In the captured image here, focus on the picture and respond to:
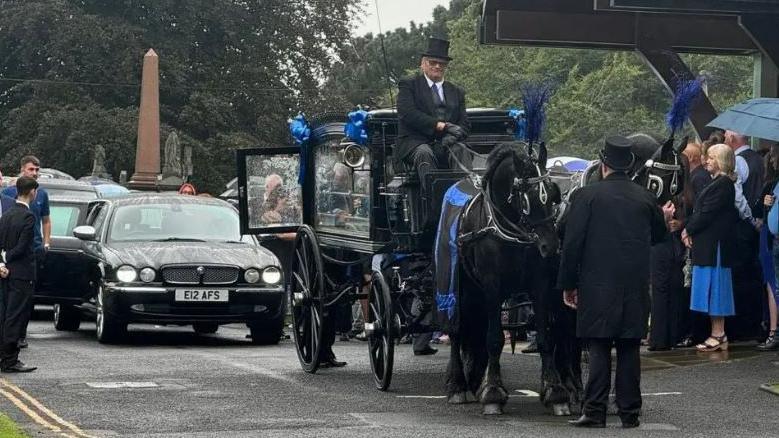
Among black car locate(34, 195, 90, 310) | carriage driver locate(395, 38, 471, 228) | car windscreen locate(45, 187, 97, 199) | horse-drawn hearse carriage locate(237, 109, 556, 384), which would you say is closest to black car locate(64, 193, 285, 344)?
black car locate(34, 195, 90, 310)

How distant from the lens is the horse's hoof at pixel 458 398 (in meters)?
12.5

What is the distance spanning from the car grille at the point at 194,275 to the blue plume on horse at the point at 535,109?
6816 millimetres

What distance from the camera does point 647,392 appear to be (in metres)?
13.1

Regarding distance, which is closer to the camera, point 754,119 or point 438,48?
point 438,48

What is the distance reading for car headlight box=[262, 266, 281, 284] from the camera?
18.5 metres

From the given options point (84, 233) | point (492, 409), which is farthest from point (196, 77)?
point (492, 409)

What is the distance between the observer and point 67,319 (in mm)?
20953

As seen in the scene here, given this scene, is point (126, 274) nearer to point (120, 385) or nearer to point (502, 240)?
point (120, 385)

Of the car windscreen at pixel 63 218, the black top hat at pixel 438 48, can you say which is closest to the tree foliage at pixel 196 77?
the car windscreen at pixel 63 218

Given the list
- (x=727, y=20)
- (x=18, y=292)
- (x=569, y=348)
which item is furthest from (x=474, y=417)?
(x=727, y=20)

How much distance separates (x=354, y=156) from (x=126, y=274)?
4.49 meters

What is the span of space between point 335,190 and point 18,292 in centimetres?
295

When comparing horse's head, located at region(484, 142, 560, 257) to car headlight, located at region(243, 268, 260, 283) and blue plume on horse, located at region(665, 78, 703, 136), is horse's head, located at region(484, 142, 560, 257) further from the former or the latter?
car headlight, located at region(243, 268, 260, 283)

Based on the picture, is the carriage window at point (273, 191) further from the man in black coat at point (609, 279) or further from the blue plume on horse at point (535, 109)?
the man in black coat at point (609, 279)
